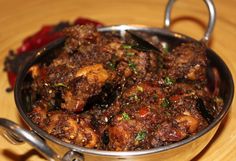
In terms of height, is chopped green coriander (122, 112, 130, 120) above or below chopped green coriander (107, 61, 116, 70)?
below

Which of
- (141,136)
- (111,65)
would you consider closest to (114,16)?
(111,65)

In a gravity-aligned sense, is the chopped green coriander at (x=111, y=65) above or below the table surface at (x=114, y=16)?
above

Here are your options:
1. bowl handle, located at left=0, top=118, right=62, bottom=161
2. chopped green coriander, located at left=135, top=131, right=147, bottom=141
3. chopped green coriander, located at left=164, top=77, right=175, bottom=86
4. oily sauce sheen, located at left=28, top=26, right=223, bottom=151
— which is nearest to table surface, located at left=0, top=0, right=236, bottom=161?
oily sauce sheen, located at left=28, top=26, right=223, bottom=151

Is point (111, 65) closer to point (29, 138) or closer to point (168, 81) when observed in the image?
point (168, 81)

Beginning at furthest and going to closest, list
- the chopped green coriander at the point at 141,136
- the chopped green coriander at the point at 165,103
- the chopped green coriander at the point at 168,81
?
the chopped green coriander at the point at 168,81 < the chopped green coriander at the point at 165,103 < the chopped green coriander at the point at 141,136

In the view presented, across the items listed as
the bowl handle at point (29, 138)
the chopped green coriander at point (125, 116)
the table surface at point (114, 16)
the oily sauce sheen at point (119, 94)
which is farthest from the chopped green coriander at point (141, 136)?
the table surface at point (114, 16)

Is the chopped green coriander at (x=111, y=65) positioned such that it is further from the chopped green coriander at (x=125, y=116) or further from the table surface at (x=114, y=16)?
the table surface at (x=114, y=16)

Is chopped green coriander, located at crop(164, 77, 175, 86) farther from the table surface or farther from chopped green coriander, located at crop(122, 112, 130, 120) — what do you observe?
the table surface

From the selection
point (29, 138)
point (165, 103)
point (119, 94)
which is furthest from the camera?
point (119, 94)

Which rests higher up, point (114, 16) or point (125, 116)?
point (125, 116)
